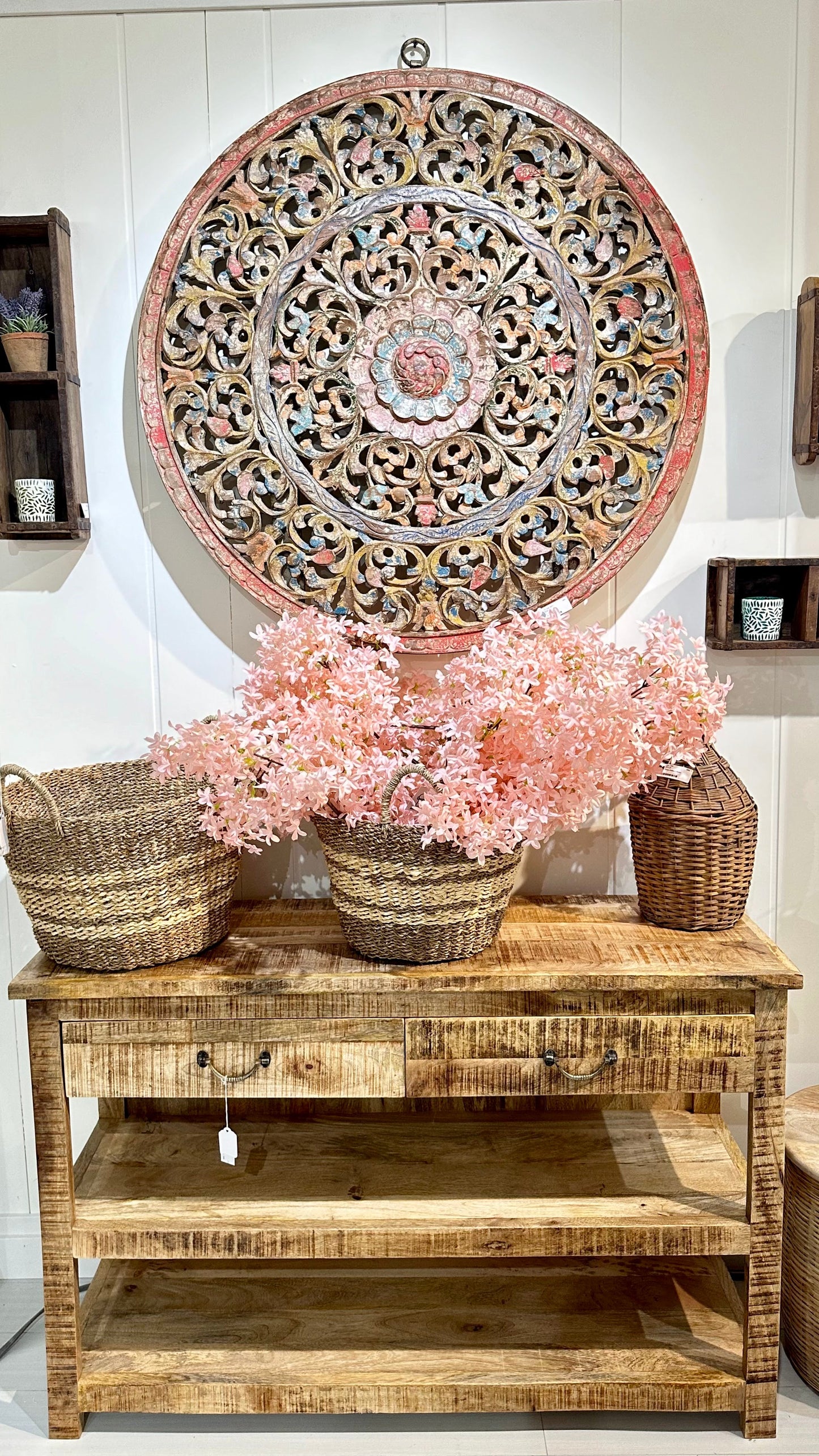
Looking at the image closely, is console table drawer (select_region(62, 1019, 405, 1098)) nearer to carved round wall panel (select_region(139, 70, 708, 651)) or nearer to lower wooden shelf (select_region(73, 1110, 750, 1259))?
lower wooden shelf (select_region(73, 1110, 750, 1259))

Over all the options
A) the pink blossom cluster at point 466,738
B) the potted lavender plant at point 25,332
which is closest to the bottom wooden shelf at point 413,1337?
the pink blossom cluster at point 466,738

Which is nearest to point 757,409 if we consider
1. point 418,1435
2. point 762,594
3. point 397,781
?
point 762,594

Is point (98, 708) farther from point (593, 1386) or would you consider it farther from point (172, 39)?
point (593, 1386)

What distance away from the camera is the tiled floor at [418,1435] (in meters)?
1.68

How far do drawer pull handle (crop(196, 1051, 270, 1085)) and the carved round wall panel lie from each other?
29.7 inches

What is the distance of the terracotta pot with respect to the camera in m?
1.84

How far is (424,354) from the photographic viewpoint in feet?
6.12

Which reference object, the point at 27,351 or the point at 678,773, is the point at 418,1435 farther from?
the point at 27,351

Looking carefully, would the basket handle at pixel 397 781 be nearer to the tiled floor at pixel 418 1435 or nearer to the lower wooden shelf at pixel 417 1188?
the lower wooden shelf at pixel 417 1188

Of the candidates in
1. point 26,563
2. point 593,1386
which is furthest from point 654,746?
point 26,563

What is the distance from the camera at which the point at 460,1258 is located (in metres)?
1.96

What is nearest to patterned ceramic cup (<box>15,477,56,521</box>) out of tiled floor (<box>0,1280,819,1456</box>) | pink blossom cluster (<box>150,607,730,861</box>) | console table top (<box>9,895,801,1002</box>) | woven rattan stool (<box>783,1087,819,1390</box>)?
pink blossom cluster (<box>150,607,730,861</box>)

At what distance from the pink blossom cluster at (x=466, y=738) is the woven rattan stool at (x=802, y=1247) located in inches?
26.8

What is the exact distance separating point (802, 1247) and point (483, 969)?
0.76 m
